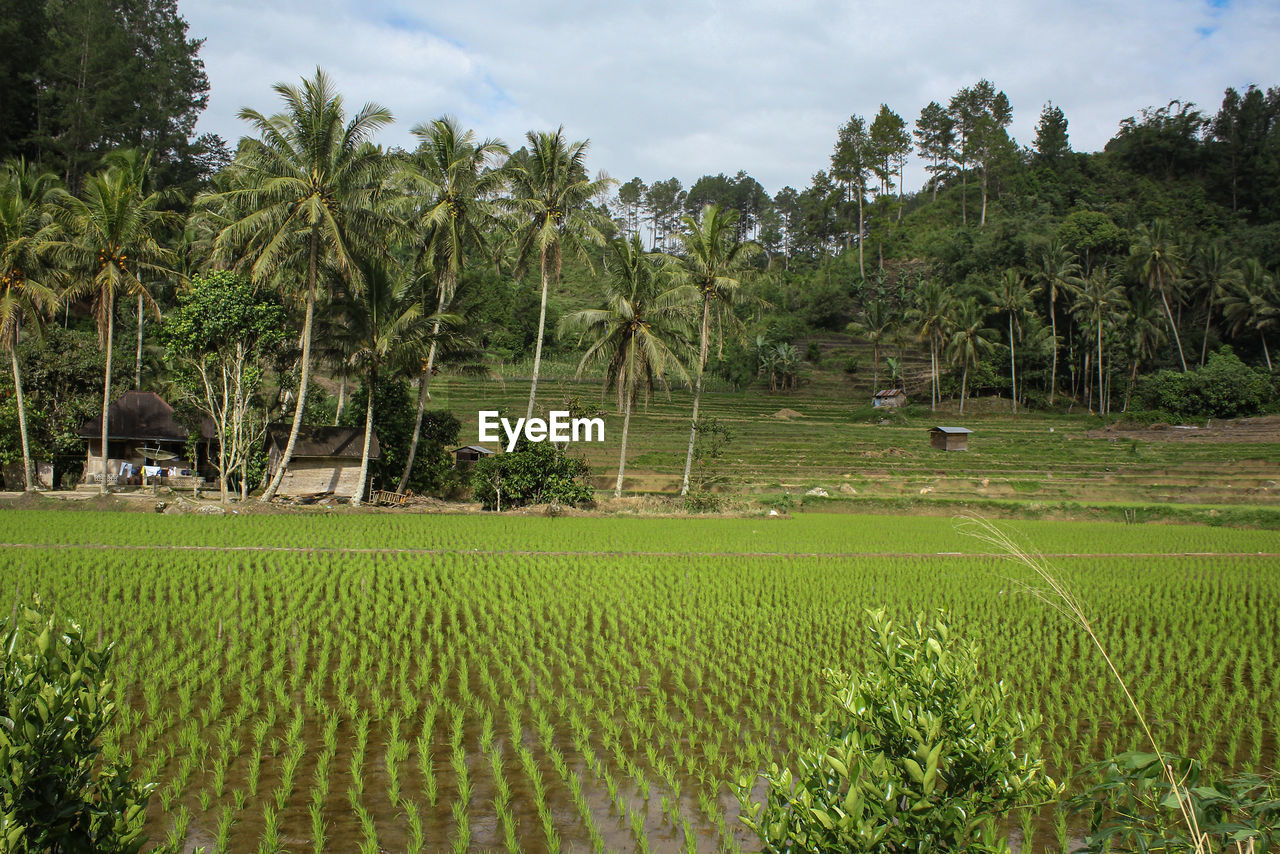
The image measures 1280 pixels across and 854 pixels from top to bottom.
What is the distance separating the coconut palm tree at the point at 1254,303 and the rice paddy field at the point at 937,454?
39.5 feet

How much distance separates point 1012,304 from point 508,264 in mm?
37239

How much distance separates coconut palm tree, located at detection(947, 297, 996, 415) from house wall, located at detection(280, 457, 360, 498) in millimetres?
37704

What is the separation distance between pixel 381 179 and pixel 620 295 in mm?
8107

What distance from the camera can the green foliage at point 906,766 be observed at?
8.01 ft

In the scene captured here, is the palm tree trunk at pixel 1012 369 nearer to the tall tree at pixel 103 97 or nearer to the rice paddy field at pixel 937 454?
the rice paddy field at pixel 937 454

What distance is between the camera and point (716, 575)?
1300 cm

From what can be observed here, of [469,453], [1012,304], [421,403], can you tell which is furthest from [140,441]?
[1012,304]

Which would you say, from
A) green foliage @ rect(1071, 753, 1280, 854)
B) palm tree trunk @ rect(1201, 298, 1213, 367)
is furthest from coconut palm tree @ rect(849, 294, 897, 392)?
green foliage @ rect(1071, 753, 1280, 854)

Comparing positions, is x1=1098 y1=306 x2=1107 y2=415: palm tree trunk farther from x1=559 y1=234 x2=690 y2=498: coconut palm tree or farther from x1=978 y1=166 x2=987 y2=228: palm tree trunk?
x1=559 y1=234 x2=690 y2=498: coconut palm tree

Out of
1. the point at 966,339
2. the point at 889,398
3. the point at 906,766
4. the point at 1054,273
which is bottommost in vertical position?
the point at 906,766

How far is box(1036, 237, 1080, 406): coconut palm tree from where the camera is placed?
52.7 meters

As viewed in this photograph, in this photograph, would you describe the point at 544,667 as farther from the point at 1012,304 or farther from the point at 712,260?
the point at 1012,304

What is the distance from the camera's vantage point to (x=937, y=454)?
35.1 meters

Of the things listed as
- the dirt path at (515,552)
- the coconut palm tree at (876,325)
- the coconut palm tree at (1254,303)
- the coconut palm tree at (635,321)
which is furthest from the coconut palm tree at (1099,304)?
the dirt path at (515,552)
